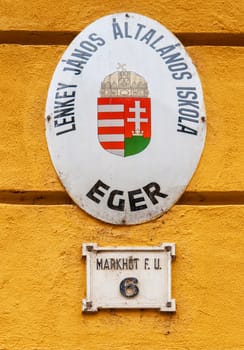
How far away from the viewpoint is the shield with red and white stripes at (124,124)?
Answer: 4.03 meters

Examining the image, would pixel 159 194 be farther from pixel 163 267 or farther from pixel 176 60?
pixel 176 60

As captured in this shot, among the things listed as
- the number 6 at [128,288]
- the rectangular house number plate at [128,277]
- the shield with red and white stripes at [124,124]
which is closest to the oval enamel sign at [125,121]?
the shield with red and white stripes at [124,124]

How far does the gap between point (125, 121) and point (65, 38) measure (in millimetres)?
450

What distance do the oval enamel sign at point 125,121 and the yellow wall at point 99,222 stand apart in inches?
2.1

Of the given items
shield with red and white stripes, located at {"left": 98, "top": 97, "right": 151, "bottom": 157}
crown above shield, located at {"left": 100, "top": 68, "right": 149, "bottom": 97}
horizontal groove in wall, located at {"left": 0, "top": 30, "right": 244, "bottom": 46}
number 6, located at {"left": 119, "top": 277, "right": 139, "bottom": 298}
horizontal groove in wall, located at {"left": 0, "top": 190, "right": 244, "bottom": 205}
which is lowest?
number 6, located at {"left": 119, "top": 277, "right": 139, "bottom": 298}

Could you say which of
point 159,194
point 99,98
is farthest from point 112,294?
point 99,98

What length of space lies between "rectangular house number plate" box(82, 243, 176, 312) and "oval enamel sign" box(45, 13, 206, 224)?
0.14 metres

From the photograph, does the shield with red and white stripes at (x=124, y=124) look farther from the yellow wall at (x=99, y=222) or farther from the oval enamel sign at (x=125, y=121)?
the yellow wall at (x=99, y=222)

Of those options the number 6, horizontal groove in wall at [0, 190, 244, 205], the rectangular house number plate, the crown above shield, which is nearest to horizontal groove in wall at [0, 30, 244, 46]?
the crown above shield

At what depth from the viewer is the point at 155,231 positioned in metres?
4.02

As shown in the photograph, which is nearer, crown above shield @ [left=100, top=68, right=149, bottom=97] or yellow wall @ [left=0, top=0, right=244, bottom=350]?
yellow wall @ [left=0, top=0, right=244, bottom=350]

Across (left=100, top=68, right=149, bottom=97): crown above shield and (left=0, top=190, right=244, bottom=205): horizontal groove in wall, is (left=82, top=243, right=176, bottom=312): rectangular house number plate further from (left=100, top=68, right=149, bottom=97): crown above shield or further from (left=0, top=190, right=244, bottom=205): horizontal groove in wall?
(left=100, top=68, right=149, bottom=97): crown above shield

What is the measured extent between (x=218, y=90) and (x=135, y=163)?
1.57 feet

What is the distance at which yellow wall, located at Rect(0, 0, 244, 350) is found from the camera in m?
3.96
